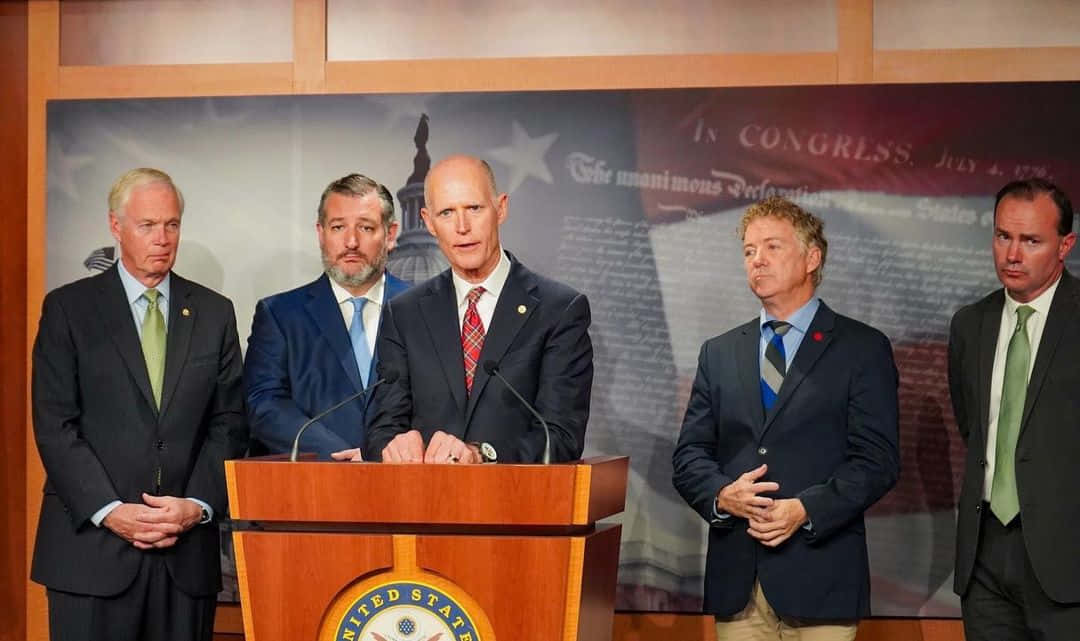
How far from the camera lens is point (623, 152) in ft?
17.3

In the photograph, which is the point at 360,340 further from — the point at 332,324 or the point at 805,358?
the point at 805,358

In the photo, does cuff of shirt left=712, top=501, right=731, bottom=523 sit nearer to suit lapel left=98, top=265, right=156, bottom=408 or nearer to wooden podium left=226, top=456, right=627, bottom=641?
wooden podium left=226, top=456, right=627, bottom=641

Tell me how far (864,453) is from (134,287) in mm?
2321

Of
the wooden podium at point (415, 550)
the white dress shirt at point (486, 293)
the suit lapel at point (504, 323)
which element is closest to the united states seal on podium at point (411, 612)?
the wooden podium at point (415, 550)

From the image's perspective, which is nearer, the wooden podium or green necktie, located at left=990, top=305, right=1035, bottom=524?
the wooden podium

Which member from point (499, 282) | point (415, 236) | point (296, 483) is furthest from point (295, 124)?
point (296, 483)

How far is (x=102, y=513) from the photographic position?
408cm

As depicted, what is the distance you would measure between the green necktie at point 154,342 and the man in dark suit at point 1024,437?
8.14ft

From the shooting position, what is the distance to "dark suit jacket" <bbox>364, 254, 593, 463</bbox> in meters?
3.50

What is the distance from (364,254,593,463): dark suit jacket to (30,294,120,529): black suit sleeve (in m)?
1.03

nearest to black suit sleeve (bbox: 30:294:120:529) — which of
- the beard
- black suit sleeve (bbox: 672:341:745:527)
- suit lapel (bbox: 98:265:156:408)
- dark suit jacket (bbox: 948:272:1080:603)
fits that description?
suit lapel (bbox: 98:265:156:408)

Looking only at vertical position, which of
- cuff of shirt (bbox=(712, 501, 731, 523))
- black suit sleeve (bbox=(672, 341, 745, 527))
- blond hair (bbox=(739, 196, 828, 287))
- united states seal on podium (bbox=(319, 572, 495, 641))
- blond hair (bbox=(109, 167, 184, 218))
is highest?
blond hair (bbox=(109, 167, 184, 218))

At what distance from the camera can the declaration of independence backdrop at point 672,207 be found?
201 inches

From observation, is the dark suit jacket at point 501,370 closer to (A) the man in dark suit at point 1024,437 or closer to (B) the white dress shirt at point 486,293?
(B) the white dress shirt at point 486,293
